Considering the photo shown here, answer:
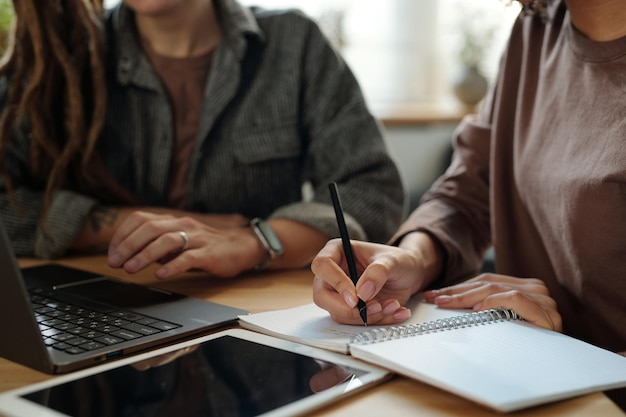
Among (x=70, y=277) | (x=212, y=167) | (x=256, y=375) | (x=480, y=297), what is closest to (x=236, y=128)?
(x=212, y=167)

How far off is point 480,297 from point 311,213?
16.8 inches

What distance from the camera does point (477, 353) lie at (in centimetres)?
68

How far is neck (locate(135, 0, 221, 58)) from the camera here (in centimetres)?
144

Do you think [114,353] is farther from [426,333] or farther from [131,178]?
[131,178]

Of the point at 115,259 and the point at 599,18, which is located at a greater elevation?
the point at 599,18

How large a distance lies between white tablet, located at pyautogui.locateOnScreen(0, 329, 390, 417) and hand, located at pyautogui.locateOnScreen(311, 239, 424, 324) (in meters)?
0.09

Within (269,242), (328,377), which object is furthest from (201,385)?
(269,242)

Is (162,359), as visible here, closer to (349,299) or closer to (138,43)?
(349,299)

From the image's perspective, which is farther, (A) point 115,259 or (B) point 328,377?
(A) point 115,259

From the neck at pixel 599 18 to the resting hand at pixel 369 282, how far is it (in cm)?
37

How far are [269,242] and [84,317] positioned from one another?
35cm

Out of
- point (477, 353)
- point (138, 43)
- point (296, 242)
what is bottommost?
point (296, 242)

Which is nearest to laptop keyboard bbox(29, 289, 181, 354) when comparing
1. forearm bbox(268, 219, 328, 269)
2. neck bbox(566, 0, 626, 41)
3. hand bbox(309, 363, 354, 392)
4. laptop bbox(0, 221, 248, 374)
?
laptop bbox(0, 221, 248, 374)

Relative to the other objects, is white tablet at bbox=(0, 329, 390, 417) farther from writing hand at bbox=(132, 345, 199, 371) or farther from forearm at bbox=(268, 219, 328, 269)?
forearm at bbox=(268, 219, 328, 269)
